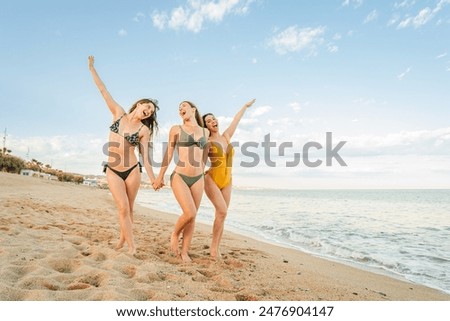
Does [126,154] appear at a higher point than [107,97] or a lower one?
lower

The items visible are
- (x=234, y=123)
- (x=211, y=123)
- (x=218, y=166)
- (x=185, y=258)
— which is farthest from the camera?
(x=234, y=123)

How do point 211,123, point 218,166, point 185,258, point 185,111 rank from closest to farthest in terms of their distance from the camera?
1. point 185,258
2. point 185,111
3. point 218,166
4. point 211,123

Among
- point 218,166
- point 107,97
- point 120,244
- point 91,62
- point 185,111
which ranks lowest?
point 120,244

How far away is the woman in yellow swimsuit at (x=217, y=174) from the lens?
5.25 m

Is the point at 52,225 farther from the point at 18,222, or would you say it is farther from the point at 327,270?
the point at 327,270

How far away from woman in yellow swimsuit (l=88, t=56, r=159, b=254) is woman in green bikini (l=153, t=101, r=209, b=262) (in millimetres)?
352

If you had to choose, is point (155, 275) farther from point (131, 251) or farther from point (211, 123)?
point (211, 123)

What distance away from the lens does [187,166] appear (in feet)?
16.0

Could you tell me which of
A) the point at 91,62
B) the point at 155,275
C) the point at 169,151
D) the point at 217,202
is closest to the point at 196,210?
the point at 217,202

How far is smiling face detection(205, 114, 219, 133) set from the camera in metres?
5.39

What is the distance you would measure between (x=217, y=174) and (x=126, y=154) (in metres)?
1.47

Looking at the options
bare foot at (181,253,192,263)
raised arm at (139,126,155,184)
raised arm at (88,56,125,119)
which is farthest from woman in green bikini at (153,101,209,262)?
raised arm at (88,56,125,119)
